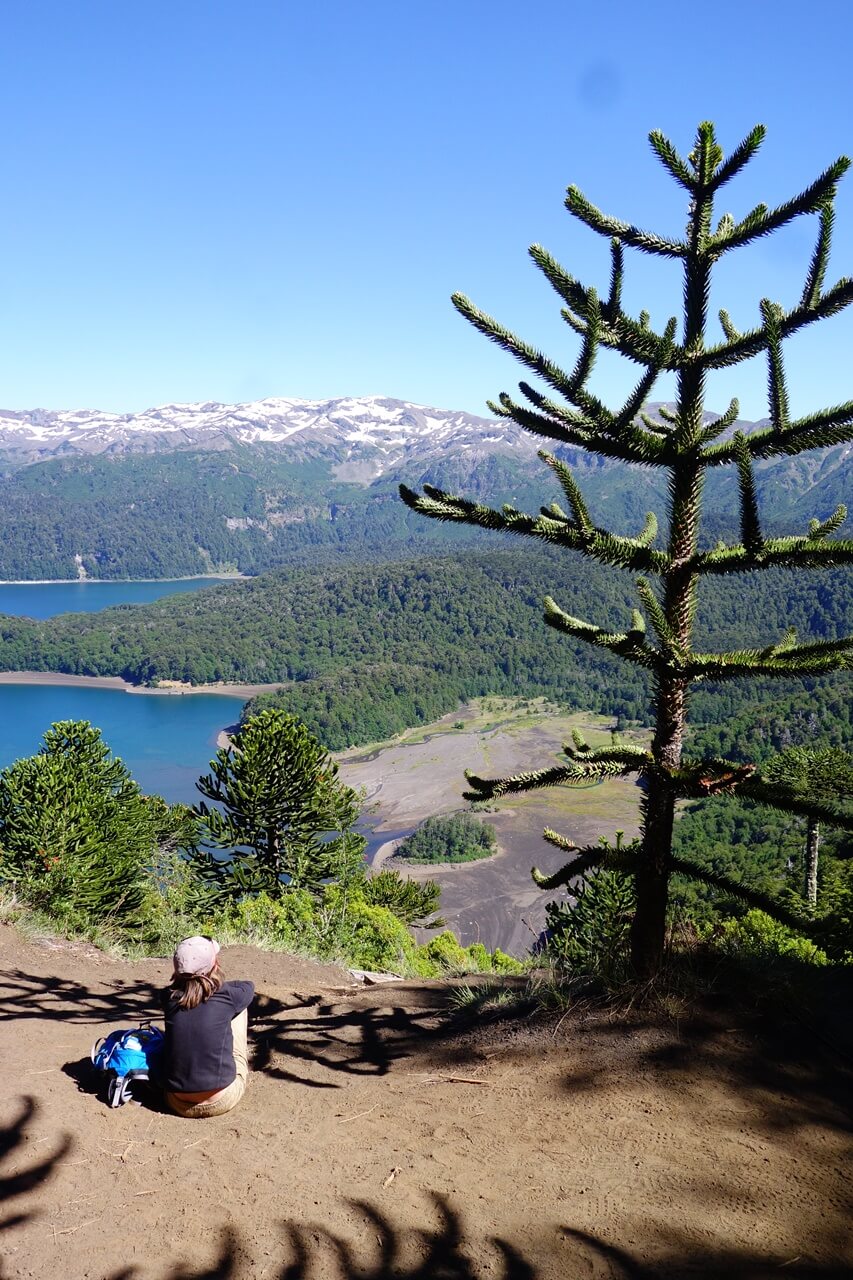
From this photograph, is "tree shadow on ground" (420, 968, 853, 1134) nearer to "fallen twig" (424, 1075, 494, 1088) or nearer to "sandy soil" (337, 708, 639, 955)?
"fallen twig" (424, 1075, 494, 1088)

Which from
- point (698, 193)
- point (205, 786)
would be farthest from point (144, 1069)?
point (205, 786)

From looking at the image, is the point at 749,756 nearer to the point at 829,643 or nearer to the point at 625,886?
the point at 625,886

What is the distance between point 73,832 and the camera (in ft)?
63.5

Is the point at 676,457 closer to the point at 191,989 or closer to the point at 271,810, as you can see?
the point at 191,989

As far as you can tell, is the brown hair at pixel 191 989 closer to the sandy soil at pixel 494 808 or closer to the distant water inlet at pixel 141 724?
the sandy soil at pixel 494 808

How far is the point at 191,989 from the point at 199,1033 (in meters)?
0.31

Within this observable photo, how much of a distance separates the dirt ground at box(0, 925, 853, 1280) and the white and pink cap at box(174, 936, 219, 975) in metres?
1.05

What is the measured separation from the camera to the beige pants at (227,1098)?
557 centimetres

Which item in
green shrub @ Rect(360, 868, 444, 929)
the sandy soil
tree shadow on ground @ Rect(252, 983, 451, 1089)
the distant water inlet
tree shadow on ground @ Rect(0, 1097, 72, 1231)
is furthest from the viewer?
the distant water inlet

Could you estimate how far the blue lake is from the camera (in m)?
107

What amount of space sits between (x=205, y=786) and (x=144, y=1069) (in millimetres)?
15633

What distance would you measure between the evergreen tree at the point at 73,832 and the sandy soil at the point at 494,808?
4051 centimetres

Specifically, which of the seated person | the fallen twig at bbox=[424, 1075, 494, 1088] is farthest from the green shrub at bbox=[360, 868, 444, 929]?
the seated person

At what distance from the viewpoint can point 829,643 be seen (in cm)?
566
